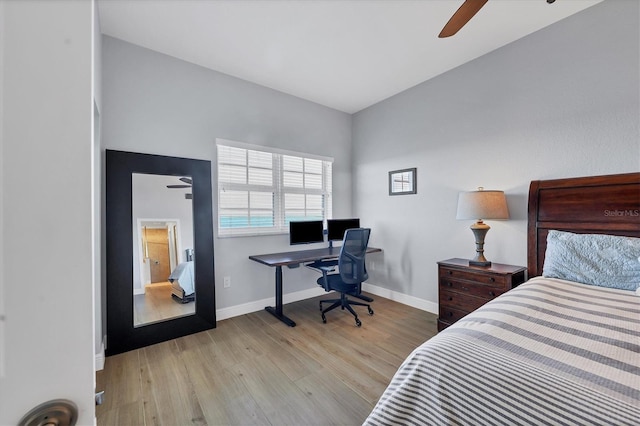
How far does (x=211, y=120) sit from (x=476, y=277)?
3.23 m

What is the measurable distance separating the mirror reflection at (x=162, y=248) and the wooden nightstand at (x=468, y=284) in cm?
264

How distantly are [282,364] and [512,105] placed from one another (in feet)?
10.7

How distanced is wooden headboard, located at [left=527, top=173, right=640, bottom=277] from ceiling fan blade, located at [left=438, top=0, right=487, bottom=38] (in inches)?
64.3

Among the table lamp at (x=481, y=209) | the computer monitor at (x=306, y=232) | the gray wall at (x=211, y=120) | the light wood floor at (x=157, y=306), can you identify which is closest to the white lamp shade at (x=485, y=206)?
the table lamp at (x=481, y=209)

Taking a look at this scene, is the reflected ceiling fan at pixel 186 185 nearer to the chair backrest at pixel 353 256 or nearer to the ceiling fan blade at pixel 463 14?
the chair backrest at pixel 353 256

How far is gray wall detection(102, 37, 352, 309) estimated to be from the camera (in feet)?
8.39

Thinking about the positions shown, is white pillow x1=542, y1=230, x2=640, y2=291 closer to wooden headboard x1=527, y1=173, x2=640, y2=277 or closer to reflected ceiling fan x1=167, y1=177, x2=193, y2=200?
wooden headboard x1=527, y1=173, x2=640, y2=277

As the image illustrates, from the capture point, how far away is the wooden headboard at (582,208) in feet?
6.57

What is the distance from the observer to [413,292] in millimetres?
3535

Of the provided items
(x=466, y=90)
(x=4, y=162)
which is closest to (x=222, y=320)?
(x=4, y=162)

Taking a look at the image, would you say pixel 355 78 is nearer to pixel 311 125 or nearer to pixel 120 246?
pixel 311 125

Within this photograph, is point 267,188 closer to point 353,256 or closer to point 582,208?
point 353,256

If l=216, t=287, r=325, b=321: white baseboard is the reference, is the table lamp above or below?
above

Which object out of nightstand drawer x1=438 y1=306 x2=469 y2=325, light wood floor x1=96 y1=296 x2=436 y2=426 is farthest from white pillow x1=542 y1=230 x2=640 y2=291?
light wood floor x1=96 y1=296 x2=436 y2=426
